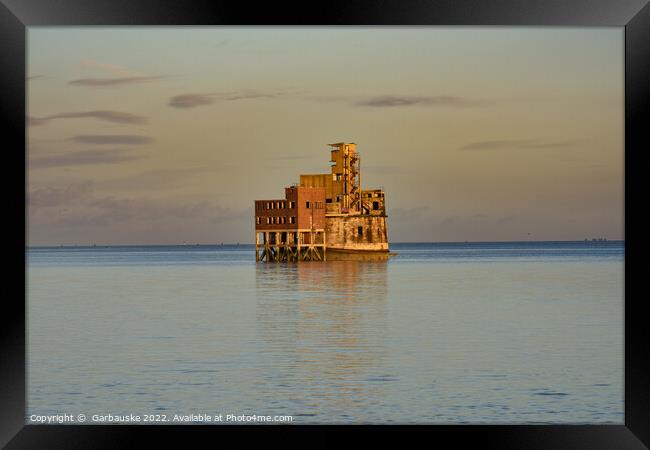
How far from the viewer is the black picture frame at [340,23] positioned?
26.1 ft

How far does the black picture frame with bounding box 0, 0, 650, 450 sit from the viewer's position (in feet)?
26.1

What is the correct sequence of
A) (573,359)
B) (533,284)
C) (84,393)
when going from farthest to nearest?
(533,284), (573,359), (84,393)

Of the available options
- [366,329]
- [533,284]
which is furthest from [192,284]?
[366,329]

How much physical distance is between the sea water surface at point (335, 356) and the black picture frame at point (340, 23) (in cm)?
566

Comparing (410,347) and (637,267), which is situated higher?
(637,267)

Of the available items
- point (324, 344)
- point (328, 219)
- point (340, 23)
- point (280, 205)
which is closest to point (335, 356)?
point (324, 344)

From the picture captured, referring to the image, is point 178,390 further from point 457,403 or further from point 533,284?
point 533,284

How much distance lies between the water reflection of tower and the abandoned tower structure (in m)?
28.3

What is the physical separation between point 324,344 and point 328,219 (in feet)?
191

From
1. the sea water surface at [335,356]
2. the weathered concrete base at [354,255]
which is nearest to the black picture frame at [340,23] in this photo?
the sea water surface at [335,356]

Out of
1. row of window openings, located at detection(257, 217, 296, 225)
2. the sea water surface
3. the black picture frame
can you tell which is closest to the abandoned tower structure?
row of window openings, located at detection(257, 217, 296, 225)

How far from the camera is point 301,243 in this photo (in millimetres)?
78438

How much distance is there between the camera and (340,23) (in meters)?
8.23

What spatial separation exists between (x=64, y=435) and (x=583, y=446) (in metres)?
4.55
